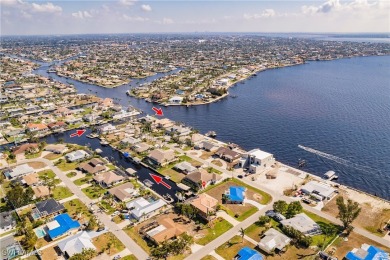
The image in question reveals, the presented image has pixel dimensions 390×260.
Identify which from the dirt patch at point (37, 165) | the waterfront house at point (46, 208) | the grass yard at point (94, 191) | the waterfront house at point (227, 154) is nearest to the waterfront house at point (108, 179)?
the grass yard at point (94, 191)

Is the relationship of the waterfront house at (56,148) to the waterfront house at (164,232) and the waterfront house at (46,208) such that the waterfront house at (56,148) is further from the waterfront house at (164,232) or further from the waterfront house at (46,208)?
the waterfront house at (164,232)

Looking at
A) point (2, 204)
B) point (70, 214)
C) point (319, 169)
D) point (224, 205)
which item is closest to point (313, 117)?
point (319, 169)

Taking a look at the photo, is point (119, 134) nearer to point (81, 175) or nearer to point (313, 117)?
point (81, 175)

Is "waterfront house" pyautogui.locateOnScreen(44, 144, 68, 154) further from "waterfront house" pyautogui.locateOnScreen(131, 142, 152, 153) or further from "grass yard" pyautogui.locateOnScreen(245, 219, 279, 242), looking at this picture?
"grass yard" pyautogui.locateOnScreen(245, 219, 279, 242)

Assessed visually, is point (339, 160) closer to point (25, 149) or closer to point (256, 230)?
point (256, 230)

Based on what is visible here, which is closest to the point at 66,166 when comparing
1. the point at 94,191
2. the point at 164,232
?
the point at 94,191

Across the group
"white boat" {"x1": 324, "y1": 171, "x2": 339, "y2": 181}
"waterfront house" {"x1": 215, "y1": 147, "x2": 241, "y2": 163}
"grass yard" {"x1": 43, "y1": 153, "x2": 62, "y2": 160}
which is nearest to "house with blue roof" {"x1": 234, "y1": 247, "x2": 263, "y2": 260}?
"waterfront house" {"x1": 215, "y1": 147, "x2": 241, "y2": 163}
